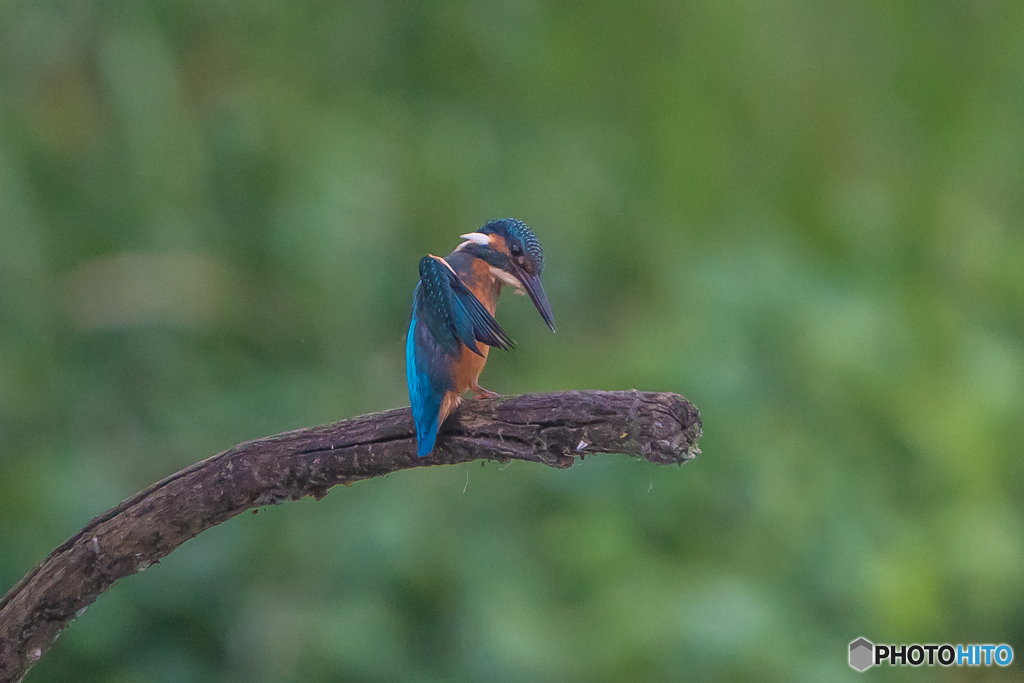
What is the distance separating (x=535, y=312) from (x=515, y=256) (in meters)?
1.83

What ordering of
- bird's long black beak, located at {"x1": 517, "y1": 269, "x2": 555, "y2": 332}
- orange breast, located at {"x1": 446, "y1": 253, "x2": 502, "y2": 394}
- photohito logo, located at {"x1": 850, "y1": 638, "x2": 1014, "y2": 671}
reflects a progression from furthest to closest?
photohito logo, located at {"x1": 850, "y1": 638, "x2": 1014, "y2": 671} → bird's long black beak, located at {"x1": 517, "y1": 269, "x2": 555, "y2": 332} → orange breast, located at {"x1": 446, "y1": 253, "x2": 502, "y2": 394}

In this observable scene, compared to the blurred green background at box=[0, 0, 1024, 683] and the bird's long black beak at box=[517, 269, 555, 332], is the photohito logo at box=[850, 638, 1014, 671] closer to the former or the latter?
the blurred green background at box=[0, 0, 1024, 683]

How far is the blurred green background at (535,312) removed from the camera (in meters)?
2.99

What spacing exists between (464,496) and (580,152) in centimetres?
162

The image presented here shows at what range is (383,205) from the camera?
11.8ft

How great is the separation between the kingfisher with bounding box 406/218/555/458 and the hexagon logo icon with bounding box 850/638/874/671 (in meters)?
1.99

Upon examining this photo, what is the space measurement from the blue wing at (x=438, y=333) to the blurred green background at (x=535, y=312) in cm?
156

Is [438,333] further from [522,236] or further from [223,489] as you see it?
[223,489]

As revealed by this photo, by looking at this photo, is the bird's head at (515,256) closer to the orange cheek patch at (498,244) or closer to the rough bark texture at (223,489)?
the orange cheek patch at (498,244)

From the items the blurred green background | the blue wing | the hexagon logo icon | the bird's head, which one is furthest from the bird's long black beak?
the hexagon logo icon

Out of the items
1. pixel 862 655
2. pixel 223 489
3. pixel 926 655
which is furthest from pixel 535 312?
pixel 223 489

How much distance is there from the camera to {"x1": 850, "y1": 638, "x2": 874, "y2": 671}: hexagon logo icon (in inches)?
117

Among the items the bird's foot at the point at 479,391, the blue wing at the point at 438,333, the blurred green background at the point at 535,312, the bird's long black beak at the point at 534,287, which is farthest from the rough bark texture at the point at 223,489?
the blurred green background at the point at 535,312

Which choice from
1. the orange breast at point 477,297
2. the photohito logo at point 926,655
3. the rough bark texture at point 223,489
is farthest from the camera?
the photohito logo at point 926,655
